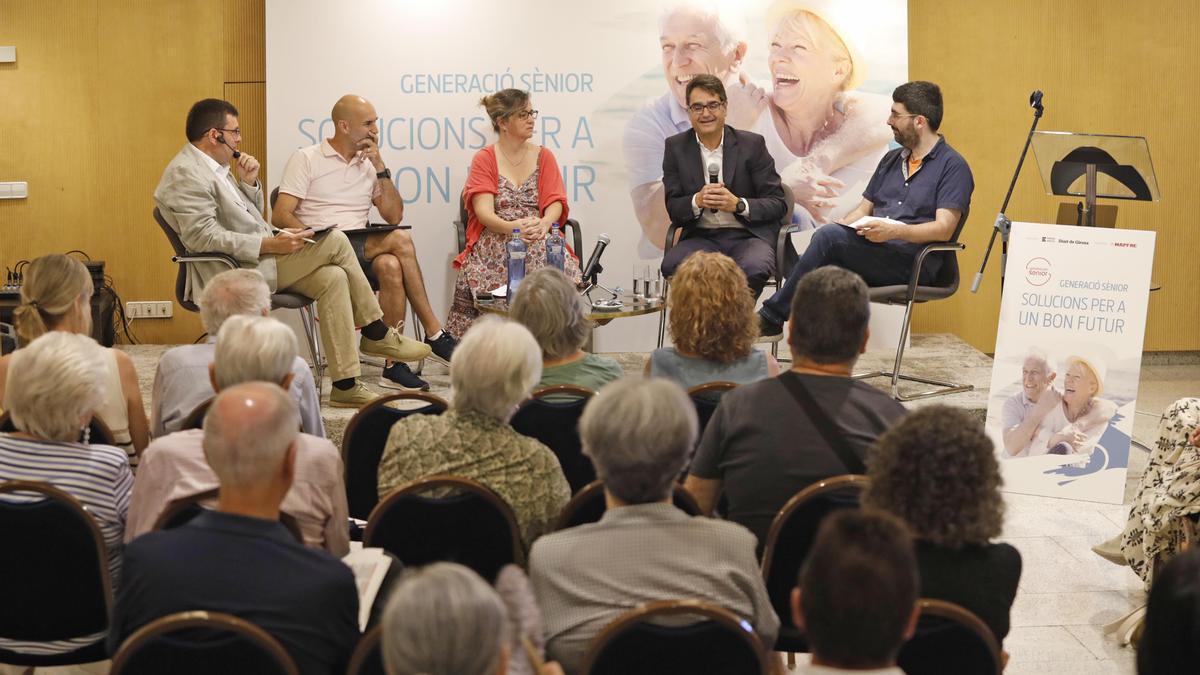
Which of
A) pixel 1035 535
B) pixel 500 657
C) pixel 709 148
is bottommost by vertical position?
pixel 1035 535

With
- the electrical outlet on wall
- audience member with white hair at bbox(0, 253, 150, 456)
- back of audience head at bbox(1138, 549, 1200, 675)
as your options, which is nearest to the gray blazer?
the electrical outlet on wall

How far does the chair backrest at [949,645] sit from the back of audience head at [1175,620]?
9.4 inches

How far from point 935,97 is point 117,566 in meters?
4.29

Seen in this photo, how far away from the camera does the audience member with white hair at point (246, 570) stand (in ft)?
6.24

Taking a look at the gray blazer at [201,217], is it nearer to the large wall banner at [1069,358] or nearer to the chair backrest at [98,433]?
the chair backrest at [98,433]

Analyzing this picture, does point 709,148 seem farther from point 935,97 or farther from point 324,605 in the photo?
point 324,605

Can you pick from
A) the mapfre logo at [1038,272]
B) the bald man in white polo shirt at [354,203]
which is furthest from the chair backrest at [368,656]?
the bald man in white polo shirt at [354,203]

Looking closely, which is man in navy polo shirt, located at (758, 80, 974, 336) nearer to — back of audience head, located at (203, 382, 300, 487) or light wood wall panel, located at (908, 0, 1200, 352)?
light wood wall panel, located at (908, 0, 1200, 352)

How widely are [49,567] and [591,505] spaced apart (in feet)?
3.45

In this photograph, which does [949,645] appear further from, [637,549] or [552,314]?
[552,314]

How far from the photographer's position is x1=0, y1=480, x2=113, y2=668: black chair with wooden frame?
7.66 feet

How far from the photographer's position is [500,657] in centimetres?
144

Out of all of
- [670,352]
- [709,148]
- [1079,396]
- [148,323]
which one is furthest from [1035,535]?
[148,323]

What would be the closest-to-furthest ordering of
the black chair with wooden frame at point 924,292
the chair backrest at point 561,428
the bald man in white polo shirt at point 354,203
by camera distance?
the chair backrest at point 561,428 → the black chair with wooden frame at point 924,292 → the bald man in white polo shirt at point 354,203
